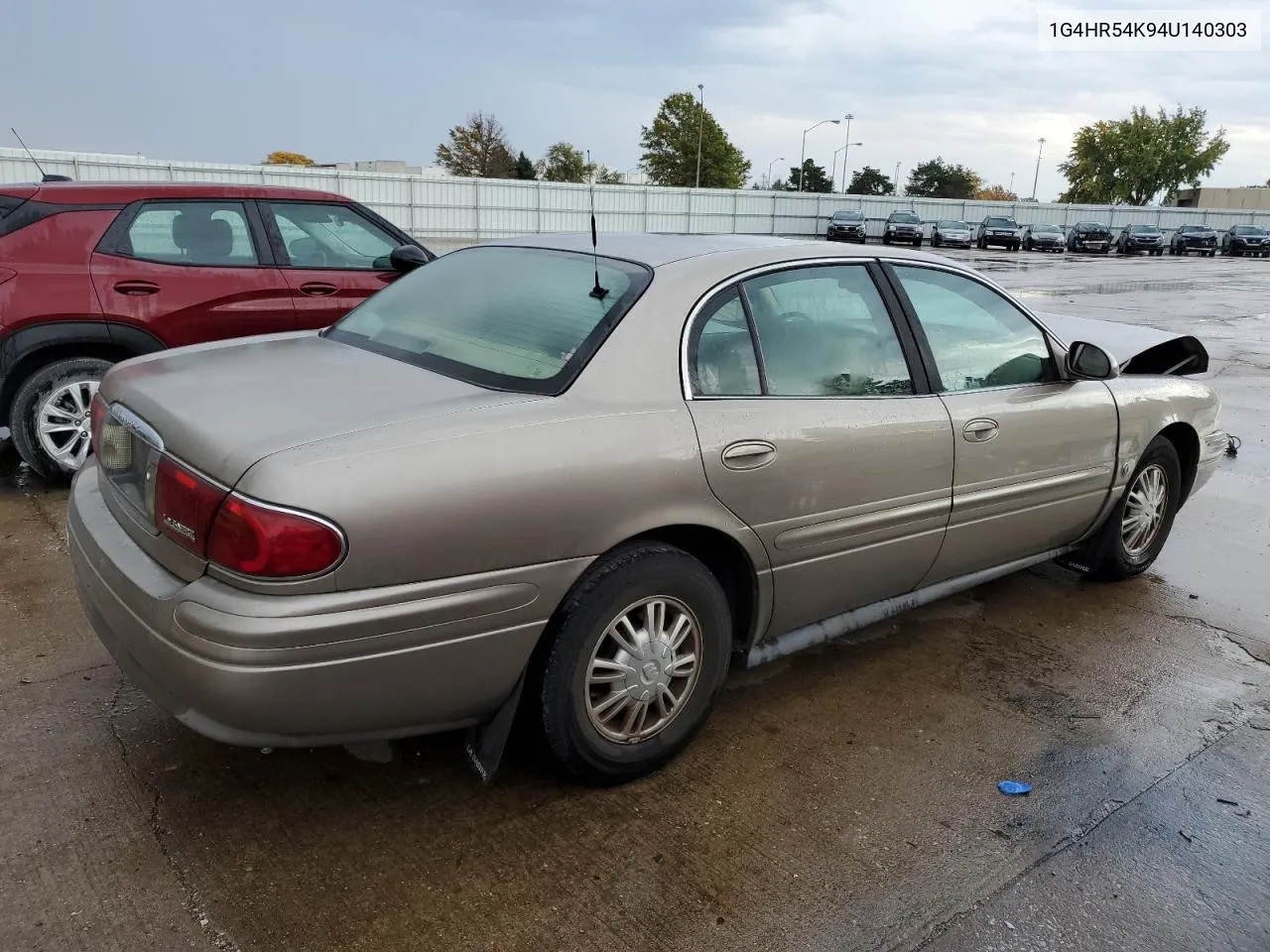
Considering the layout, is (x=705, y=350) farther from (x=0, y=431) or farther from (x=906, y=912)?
(x=0, y=431)

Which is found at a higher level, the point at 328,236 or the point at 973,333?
the point at 328,236

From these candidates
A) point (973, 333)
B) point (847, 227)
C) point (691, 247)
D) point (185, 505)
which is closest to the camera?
point (185, 505)

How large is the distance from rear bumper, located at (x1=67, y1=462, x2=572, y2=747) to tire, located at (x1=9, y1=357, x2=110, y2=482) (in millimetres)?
3251

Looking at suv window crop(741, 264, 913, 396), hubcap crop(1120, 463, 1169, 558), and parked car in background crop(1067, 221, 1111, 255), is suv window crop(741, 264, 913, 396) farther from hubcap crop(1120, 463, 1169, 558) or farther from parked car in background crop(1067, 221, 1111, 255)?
parked car in background crop(1067, 221, 1111, 255)

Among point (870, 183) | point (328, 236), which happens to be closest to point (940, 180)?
point (870, 183)

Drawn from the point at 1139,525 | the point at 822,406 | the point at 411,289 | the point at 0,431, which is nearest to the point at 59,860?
the point at 411,289

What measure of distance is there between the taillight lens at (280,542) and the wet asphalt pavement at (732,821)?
2.72 ft

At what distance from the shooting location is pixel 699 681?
2.94 meters

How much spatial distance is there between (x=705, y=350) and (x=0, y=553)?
3545 mm

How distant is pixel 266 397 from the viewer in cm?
261

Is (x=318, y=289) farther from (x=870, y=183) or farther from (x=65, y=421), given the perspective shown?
(x=870, y=183)

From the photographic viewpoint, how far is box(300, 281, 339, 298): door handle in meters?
5.89

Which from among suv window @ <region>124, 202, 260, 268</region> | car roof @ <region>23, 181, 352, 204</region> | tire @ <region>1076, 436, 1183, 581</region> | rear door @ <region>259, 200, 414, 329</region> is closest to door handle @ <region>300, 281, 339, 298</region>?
rear door @ <region>259, 200, 414, 329</region>

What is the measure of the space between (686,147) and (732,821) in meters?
76.4
